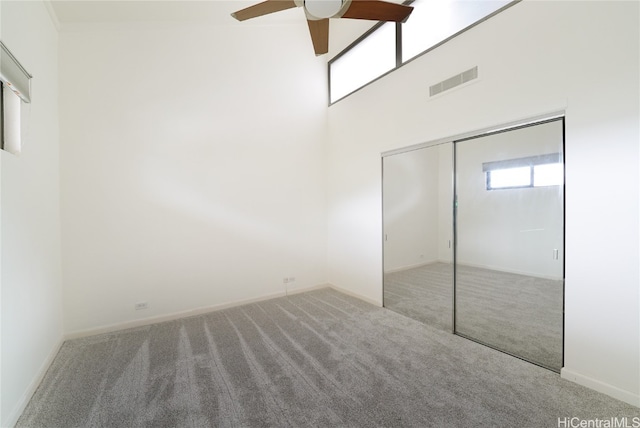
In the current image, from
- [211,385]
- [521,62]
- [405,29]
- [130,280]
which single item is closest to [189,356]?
[211,385]

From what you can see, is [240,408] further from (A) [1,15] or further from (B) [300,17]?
(B) [300,17]

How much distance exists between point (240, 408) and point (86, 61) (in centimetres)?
399

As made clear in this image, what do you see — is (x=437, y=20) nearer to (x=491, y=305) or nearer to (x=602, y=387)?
(x=491, y=305)

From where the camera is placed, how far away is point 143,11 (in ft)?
10.8

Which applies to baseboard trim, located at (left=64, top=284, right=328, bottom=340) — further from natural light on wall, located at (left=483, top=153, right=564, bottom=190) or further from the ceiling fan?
the ceiling fan

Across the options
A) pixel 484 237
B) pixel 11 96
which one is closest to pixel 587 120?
pixel 484 237

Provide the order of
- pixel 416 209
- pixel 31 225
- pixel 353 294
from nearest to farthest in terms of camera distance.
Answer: pixel 31 225, pixel 416 209, pixel 353 294

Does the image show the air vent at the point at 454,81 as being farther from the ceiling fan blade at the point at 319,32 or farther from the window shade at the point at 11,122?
the window shade at the point at 11,122

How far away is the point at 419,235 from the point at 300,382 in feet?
8.60

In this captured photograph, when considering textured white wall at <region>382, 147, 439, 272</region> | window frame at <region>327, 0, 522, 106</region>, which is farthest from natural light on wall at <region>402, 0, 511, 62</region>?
textured white wall at <region>382, 147, 439, 272</region>

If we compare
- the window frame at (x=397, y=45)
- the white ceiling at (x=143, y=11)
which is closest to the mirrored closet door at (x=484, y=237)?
the window frame at (x=397, y=45)

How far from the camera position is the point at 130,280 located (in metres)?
3.44

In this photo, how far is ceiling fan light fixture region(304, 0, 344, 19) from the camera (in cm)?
198

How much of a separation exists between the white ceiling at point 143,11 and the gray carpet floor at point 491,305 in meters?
4.27
